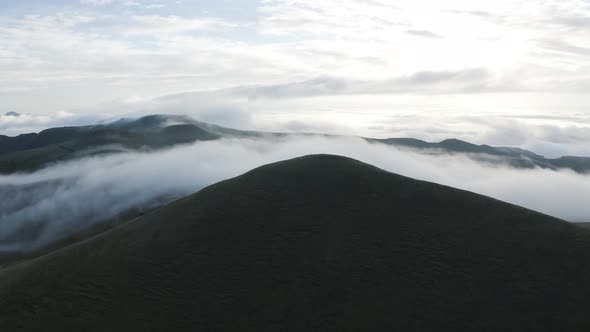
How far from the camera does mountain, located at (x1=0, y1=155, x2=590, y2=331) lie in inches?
2165

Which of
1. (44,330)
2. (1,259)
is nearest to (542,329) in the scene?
(44,330)

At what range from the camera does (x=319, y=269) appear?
209 ft

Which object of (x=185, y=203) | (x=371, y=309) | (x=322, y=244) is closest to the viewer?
(x=371, y=309)

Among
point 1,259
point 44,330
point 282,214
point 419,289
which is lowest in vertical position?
point 1,259

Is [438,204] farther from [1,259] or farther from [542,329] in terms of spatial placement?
[1,259]

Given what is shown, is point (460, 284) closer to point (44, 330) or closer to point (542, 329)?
point (542, 329)

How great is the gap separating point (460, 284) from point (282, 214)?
2811 cm

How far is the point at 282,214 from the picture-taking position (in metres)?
76.7

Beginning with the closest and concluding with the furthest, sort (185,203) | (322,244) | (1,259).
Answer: (322,244) → (185,203) → (1,259)

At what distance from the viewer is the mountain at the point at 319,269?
55.0m

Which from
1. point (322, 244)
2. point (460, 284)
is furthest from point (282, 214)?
point (460, 284)

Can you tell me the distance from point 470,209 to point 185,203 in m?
44.9

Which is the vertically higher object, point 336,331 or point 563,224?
point 563,224

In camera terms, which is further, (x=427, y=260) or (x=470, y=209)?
(x=470, y=209)
